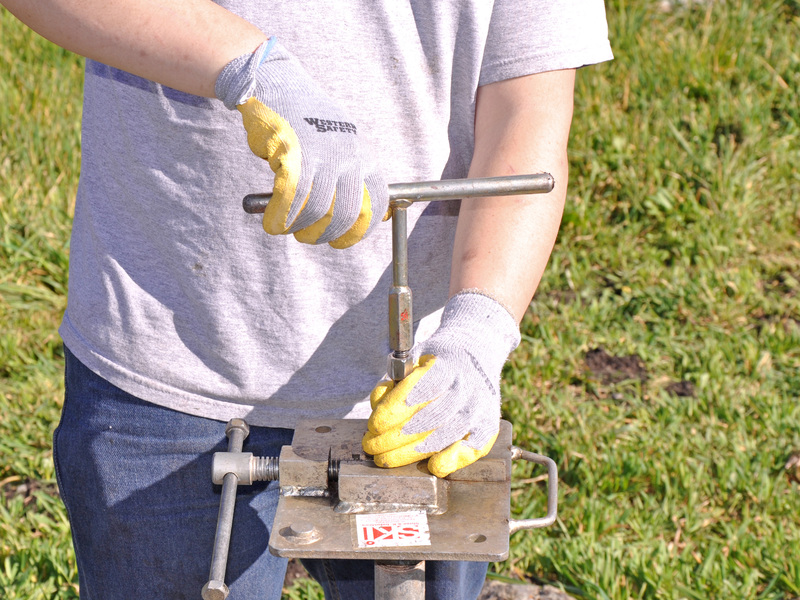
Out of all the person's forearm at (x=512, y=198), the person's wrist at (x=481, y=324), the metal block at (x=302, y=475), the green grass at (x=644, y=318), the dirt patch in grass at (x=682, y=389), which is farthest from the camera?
the dirt patch in grass at (x=682, y=389)

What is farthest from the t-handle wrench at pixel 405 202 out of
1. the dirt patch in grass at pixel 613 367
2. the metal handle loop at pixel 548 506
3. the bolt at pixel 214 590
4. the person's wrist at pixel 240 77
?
the dirt patch in grass at pixel 613 367

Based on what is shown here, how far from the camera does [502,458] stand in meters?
1.40

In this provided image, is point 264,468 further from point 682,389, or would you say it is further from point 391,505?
point 682,389

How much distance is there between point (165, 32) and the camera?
1319 millimetres

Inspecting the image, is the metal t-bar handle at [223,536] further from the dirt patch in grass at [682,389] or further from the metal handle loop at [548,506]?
the dirt patch in grass at [682,389]

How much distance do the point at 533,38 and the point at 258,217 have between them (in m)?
0.54

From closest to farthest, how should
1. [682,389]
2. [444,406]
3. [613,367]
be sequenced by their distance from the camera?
[444,406]
[682,389]
[613,367]

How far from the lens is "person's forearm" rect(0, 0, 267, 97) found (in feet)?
4.31

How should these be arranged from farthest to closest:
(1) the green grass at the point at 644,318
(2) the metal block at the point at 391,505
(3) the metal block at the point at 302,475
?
(1) the green grass at the point at 644,318 < (3) the metal block at the point at 302,475 < (2) the metal block at the point at 391,505

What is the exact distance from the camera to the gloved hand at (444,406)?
1318mm

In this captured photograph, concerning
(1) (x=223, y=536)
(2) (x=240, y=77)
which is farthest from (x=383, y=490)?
(2) (x=240, y=77)

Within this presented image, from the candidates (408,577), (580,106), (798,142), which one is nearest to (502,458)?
(408,577)

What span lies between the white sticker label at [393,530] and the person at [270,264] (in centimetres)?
11

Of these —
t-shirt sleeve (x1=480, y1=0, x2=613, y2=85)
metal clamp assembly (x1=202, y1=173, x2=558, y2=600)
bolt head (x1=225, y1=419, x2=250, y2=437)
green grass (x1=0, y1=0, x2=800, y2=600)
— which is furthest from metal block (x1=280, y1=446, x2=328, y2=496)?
green grass (x1=0, y1=0, x2=800, y2=600)
